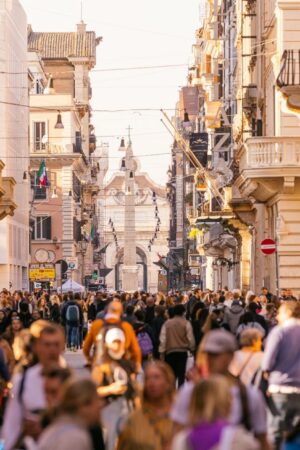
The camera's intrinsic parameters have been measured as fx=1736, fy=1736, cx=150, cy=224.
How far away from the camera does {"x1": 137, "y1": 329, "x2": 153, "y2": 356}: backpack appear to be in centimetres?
2389

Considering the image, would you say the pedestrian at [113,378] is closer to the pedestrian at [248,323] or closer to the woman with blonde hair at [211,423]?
the woman with blonde hair at [211,423]

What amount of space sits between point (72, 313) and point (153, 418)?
30931 millimetres

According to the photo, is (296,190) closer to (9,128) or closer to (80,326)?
(80,326)

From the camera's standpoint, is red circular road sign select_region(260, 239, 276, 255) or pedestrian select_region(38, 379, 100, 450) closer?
pedestrian select_region(38, 379, 100, 450)

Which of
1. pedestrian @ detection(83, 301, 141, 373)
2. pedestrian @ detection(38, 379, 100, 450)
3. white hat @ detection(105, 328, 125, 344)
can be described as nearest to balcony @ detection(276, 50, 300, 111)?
pedestrian @ detection(83, 301, 141, 373)

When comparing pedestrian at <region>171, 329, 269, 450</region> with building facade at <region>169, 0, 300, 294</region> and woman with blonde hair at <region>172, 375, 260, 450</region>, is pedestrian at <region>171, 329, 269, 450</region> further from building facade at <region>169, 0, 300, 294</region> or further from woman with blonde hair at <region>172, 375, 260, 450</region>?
building facade at <region>169, 0, 300, 294</region>

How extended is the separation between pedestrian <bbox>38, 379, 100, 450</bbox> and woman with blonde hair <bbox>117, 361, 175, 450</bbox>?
118cm

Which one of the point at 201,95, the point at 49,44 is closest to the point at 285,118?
the point at 201,95

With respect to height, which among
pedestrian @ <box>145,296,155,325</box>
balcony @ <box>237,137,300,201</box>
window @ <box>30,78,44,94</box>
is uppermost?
window @ <box>30,78,44,94</box>

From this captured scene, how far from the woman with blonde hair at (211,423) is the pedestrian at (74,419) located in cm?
51

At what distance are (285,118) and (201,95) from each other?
2532 inches

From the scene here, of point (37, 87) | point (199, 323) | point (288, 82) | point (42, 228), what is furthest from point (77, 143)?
point (199, 323)

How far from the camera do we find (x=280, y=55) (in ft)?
133

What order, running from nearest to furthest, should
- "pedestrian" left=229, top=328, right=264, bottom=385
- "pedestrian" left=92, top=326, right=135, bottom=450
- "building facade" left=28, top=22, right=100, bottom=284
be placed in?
"pedestrian" left=92, top=326, right=135, bottom=450
"pedestrian" left=229, top=328, right=264, bottom=385
"building facade" left=28, top=22, right=100, bottom=284
